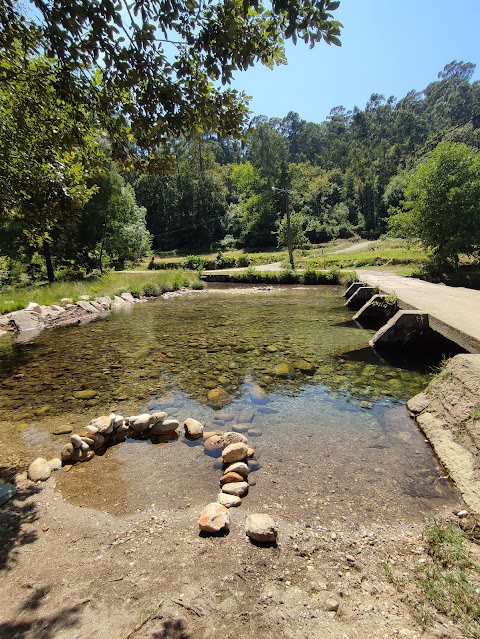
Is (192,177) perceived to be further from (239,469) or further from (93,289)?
(239,469)

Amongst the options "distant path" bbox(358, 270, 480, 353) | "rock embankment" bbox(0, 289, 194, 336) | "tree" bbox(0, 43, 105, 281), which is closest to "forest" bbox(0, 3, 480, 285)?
"tree" bbox(0, 43, 105, 281)

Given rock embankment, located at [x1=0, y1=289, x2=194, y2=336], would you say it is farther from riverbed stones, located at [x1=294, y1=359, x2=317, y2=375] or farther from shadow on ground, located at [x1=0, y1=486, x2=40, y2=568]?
shadow on ground, located at [x1=0, y1=486, x2=40, y2=568]

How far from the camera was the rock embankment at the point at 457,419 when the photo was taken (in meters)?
3.54

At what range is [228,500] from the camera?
11.1 ft

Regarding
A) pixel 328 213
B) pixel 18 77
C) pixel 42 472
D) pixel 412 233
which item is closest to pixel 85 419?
pixel 42 472

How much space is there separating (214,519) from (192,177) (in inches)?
2892

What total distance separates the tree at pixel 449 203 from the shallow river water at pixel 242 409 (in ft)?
33.6

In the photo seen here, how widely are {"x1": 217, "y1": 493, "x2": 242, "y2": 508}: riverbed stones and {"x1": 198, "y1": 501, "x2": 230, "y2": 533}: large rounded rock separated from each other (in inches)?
5.5

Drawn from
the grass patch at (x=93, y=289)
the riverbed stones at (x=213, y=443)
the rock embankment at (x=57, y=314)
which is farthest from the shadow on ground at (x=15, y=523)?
the grass patch at (x=93, y=289)

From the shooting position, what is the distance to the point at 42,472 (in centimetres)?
395

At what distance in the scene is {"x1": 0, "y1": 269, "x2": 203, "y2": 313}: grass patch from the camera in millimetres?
16917

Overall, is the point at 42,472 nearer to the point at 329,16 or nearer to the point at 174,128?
the point at 174,128

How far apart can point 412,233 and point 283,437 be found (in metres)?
18.2

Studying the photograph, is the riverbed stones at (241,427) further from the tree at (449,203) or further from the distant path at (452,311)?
the tree at (449,203)
